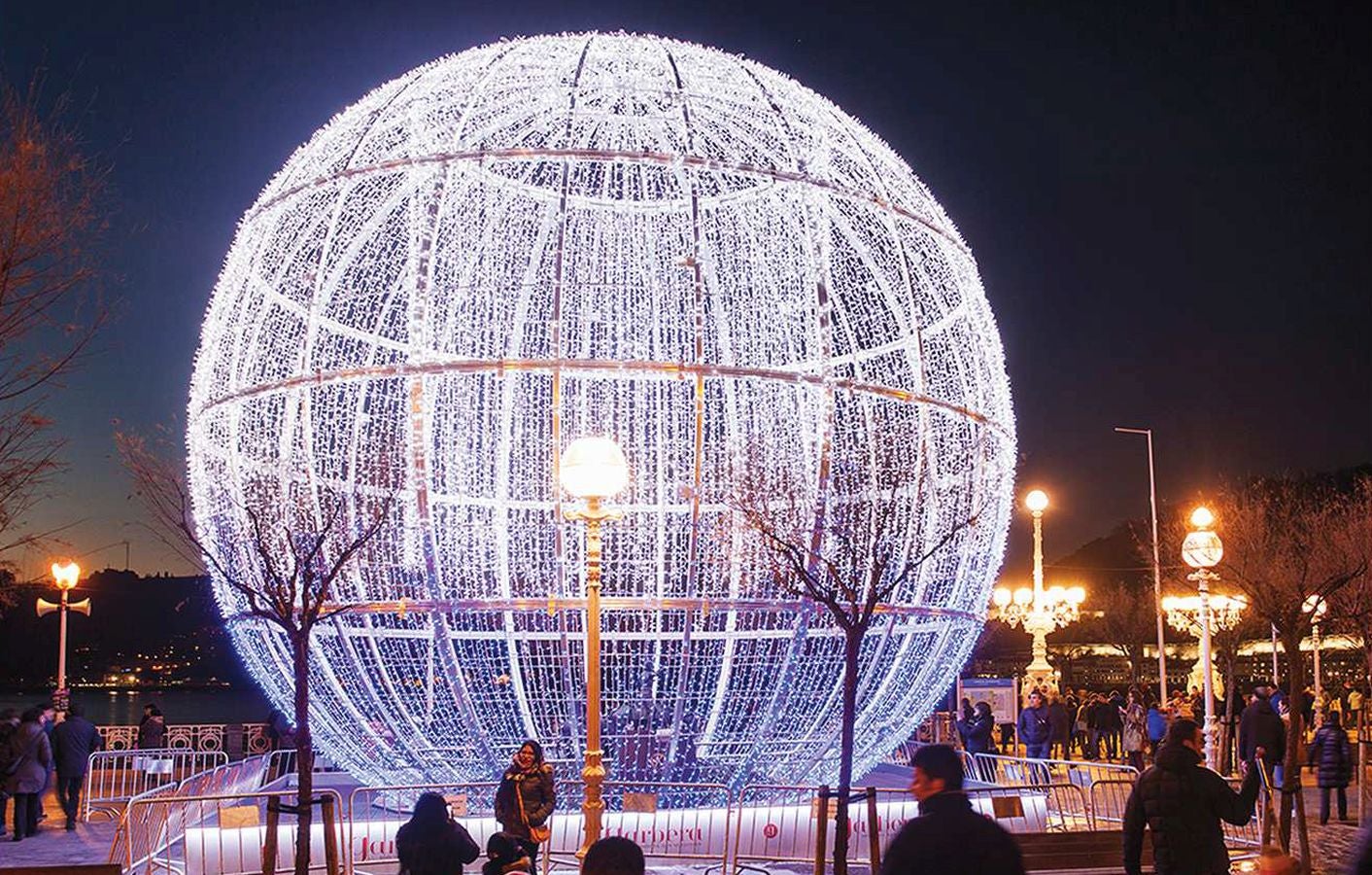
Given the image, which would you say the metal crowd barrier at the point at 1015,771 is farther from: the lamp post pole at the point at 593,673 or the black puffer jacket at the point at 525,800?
the black puffer jacket at the point at 525,800

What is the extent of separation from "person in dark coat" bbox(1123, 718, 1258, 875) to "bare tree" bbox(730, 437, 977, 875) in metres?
2.86

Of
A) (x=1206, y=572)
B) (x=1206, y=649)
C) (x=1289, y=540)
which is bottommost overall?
(x=1206, y=649)

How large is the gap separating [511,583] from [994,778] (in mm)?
7439

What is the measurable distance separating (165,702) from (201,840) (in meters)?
94.3

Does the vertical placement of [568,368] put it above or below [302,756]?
above

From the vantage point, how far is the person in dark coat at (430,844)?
20.9ft

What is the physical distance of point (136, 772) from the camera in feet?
59.6

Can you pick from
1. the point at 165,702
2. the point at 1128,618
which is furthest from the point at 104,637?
the point at 1128,618

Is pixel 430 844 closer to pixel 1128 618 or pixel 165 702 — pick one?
pixel 1128 618

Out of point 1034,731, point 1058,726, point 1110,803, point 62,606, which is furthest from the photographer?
point 62,606

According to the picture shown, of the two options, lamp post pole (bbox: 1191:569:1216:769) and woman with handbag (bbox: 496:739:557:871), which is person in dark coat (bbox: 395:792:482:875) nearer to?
woman with handbag (bbox: 496:739:557:871)

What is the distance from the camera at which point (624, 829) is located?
12055 mm

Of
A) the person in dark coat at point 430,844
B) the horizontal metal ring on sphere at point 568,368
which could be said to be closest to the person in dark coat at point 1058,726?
the horizontal metal ring on sphere at point 568,368

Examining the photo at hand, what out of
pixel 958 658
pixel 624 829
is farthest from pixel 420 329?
pixel 958 658
